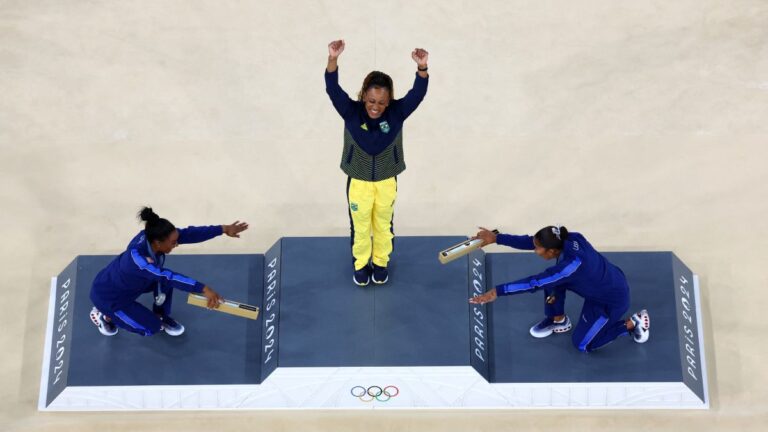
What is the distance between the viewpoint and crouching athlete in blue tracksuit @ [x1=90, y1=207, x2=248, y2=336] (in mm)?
6254

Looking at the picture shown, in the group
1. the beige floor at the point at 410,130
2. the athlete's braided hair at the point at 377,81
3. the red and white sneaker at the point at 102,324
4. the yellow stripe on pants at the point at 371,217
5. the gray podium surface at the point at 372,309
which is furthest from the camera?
the beige floor at the point at 410,130

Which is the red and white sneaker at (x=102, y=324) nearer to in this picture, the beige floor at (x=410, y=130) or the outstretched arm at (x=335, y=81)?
the beige floor at (x=410, y=130)

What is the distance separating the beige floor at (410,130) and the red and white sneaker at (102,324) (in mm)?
831

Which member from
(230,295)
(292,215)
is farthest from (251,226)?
(230,295)

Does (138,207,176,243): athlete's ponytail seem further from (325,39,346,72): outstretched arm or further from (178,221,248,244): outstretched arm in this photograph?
(325,39,346,72): outstretched arm

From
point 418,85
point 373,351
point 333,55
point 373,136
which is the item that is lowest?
point 373,351

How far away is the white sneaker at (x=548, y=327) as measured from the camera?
723cm

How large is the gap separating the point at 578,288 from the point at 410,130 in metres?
2.91

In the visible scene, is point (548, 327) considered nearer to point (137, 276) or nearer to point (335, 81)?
point (335, 81)

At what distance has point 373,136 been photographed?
19.9ft

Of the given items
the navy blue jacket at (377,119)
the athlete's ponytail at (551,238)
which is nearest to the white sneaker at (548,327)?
the athlete's ponytail at (551,238)

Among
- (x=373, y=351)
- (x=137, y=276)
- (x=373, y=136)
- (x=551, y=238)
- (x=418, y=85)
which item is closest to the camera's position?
(x=418, y=85)

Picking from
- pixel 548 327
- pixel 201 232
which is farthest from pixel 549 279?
pixel 201 232

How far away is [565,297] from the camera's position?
7.42 meters
